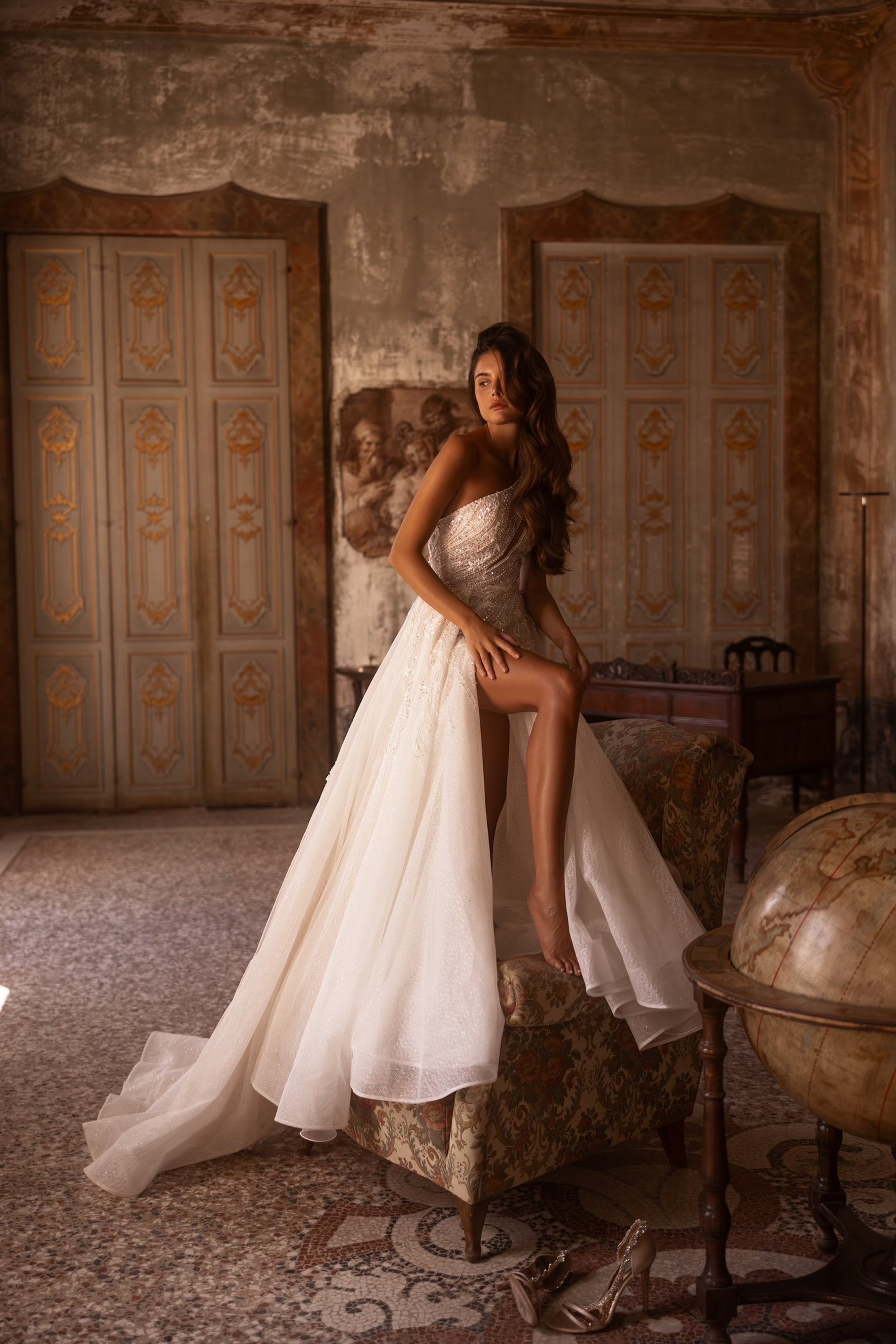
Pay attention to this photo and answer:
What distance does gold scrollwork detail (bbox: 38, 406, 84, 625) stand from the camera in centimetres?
909

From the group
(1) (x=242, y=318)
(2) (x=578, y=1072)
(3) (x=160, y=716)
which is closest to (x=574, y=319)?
(1) (x=242, y=318)

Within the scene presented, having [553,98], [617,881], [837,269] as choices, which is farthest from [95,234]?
[617,881]

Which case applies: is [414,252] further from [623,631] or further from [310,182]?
[623,631]

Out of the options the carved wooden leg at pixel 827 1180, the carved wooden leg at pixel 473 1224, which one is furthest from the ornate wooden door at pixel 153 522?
the carved wooden leg at pixel 827 1180

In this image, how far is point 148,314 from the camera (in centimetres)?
912

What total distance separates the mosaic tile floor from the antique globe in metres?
0.67

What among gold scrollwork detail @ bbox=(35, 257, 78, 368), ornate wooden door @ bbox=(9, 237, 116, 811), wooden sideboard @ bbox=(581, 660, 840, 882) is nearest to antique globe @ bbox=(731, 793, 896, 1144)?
wooden sideboard @ bbox=(581, 660, 840, 882)

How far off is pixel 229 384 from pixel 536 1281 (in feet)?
24.5

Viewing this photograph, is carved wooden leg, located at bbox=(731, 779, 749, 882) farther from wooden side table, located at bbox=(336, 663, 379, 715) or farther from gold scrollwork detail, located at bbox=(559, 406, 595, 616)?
gold scrollwork detail, located at bbox=(559, 406, 595, 616)

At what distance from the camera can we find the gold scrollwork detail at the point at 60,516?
9.09 meters

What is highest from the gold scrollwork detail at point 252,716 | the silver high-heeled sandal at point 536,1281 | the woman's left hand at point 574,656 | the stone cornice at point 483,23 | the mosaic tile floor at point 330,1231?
the stone cornice at point 483,23

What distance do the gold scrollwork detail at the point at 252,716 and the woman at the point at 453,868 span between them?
566cm

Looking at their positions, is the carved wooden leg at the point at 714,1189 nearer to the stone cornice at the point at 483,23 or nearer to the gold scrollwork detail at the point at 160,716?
the gold scrollwork detail at the point at 160,716

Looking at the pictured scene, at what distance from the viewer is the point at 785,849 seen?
2.41m
